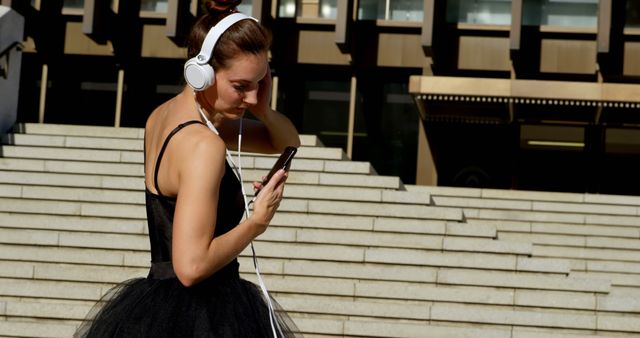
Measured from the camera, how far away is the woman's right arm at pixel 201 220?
247cm

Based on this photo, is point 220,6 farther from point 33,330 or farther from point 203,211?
point 33,330

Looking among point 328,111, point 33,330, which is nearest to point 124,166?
point 33,330

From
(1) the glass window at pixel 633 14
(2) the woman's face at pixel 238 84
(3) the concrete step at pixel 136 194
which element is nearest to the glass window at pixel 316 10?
(1) the glass window at pixel 633 14

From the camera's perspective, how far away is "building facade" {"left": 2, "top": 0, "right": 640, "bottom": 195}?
19.2m

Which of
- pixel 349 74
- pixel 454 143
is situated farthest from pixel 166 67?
pixel 454 143

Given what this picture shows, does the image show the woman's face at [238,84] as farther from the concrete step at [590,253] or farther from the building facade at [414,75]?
the building facade at [414,75]

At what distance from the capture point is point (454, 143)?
20203mm

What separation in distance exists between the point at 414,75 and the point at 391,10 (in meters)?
1.47

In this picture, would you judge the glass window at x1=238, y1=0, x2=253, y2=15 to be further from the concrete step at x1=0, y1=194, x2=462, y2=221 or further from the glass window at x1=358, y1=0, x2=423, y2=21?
the concrete step at x1=0, y1=194, x2=462, y2=221

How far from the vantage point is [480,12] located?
Answer: 66.2 ft

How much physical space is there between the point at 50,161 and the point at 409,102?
9.15 m

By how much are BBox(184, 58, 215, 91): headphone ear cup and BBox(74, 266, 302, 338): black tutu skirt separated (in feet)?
1.75

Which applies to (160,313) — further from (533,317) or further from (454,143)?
(454,143)

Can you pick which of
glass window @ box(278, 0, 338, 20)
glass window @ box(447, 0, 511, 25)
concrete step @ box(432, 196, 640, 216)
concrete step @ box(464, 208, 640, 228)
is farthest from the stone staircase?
glass window @ box(278, 0, 338, 20)
